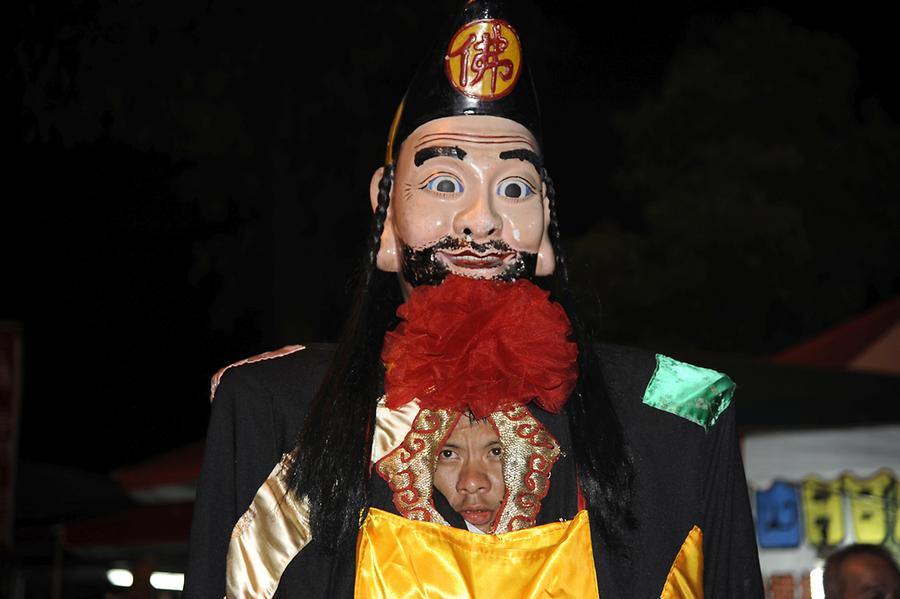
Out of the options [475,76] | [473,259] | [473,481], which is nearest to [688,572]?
[473,481]

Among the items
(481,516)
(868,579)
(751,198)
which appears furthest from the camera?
(751,198)

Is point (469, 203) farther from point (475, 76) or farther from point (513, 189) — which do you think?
point (475, 76)

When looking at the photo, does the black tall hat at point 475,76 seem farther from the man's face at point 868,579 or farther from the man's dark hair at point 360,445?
the man's face at point 868,579

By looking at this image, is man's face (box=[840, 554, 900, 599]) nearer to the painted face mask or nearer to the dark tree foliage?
the painted face mask

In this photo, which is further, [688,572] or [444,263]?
[444,263]

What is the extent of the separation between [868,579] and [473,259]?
2731 mm

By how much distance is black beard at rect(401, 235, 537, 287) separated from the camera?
3195mm

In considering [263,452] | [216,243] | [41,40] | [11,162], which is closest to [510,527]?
[263,452]

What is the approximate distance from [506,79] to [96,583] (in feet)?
48.1

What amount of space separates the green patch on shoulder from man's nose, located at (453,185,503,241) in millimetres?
511

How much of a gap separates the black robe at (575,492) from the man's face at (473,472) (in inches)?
1.6

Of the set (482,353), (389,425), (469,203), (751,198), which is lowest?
(389,425)

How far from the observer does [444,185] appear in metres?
3.23

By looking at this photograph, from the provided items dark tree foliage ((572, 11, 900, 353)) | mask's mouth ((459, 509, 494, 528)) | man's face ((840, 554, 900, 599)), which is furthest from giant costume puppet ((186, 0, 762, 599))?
dark tree foliage ((572, 11, 900, 353))
